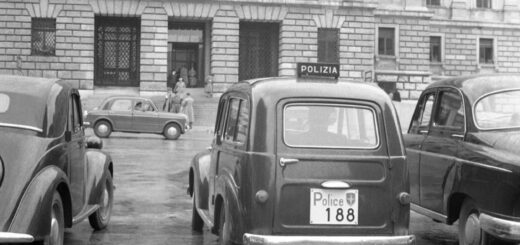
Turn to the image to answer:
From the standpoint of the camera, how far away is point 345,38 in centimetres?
3862

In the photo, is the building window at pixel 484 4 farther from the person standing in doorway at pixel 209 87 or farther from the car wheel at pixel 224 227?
the car wheel at pixel 224 227

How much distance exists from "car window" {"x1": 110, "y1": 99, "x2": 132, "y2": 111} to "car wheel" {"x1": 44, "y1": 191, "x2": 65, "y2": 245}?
1802 centimetres

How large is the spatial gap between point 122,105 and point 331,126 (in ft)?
61.3

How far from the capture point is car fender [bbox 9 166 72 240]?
473 centimetres

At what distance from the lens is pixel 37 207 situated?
484 centimetres

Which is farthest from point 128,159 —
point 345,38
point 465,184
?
point 345,38

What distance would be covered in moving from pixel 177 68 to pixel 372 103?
36.1 metres

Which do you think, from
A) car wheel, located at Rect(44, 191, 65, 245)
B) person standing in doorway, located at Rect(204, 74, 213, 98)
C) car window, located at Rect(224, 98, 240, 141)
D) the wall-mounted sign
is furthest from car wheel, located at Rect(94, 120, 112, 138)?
the wall-mounted sign

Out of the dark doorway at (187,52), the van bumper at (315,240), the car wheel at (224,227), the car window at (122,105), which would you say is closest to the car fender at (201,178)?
the car wheel at (224,227)

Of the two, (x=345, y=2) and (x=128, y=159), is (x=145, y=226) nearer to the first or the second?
(x=128, y=159)

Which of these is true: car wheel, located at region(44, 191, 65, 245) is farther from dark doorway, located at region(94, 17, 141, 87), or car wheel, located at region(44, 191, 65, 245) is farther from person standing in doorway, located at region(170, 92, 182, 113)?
dark doorway, located at region(94, 17, 141, 87)

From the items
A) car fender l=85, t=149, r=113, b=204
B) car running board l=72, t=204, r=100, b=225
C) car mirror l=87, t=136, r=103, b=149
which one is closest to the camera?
car running board l=72, t=204, r=100, b=225

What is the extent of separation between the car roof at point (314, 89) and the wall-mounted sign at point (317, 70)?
0.04 meters

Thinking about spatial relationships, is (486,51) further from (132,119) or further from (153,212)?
(153,212)
